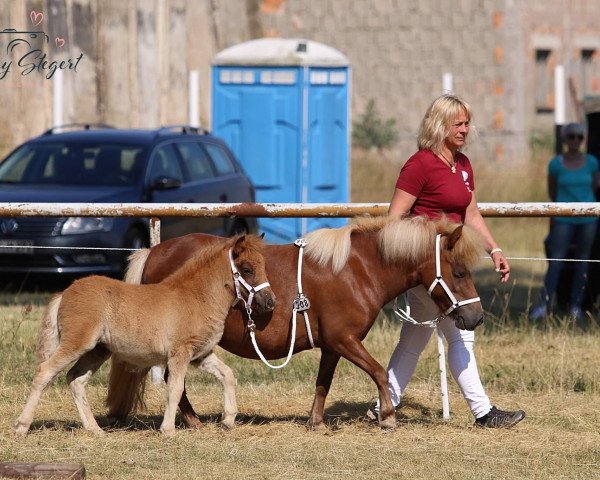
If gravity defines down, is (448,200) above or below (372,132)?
above

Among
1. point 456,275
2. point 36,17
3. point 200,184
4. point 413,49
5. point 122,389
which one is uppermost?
point 36,17

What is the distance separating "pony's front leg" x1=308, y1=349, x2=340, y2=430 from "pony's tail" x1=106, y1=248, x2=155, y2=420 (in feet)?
3.44

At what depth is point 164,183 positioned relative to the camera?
14.5 meters

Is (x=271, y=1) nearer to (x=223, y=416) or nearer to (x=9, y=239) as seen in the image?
(x=9, y=239)

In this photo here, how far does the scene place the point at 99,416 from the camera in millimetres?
8609

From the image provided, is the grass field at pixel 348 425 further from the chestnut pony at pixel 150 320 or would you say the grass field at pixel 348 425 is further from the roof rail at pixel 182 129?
the roof rail at pixel 182 129

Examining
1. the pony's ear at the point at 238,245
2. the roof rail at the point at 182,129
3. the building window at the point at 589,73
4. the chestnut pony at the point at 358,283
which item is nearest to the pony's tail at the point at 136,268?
the chestnut pony at the point at 358,283

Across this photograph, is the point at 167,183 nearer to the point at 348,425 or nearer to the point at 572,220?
the point at 572,220

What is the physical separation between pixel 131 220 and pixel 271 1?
17335mm

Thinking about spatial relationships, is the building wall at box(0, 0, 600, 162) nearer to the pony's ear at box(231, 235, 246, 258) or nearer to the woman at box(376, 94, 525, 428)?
the woman at box(376, 94, 525, 428)

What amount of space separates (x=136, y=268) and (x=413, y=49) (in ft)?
74.8

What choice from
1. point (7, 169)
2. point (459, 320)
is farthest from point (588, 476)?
point (7, 169)

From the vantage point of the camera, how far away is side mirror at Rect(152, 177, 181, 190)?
47.5ft

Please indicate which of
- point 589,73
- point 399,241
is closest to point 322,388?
point 399,241
